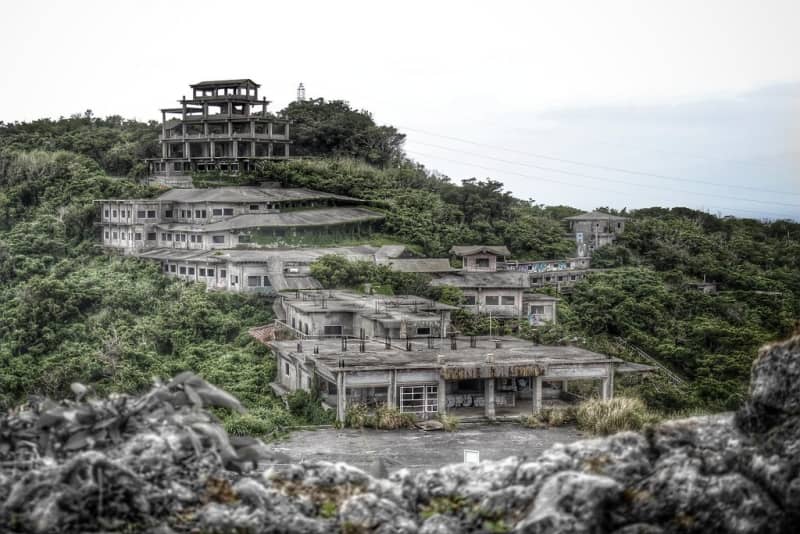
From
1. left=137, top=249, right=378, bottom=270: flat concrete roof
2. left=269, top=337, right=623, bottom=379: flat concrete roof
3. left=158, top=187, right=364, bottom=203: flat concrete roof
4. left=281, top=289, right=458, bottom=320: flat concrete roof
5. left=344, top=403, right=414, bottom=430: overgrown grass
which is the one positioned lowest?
left=344, top=403, right=414, bottom=430: overgrown grass

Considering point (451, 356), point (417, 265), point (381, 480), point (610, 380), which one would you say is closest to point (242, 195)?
point (417, 265)

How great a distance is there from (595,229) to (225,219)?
80.7 feet

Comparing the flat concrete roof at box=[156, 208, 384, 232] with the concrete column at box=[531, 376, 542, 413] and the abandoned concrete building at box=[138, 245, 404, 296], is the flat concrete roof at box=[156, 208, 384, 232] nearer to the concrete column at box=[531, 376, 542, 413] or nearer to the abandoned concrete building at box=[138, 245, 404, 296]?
the abandoned concrete building at box=[138, 245, 404, 296]

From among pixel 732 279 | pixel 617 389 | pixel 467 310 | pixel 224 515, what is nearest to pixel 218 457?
pixel 224 515

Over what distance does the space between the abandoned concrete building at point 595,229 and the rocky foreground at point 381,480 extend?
51.2 m

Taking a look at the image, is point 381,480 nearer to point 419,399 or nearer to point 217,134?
point 419,399

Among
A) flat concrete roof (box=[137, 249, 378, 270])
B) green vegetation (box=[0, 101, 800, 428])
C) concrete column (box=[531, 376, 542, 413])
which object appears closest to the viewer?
concrete column (box=[531, 376, 542, 413])

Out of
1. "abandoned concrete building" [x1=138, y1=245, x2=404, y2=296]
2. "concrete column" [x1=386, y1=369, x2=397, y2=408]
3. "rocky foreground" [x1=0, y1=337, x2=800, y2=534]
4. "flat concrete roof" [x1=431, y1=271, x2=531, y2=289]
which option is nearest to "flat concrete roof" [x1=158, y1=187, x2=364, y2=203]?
"abandoned concrete building" [x1=138, y1=245, x2=404, y2=296]

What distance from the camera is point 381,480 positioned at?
24.0 ft

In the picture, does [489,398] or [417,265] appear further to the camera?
[417,265]

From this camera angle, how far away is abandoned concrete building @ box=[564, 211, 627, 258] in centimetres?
5888

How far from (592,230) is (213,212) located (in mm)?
24478

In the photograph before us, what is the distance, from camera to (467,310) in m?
40.6

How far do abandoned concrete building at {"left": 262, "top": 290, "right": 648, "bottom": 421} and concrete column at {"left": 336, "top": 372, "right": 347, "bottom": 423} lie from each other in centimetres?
3
